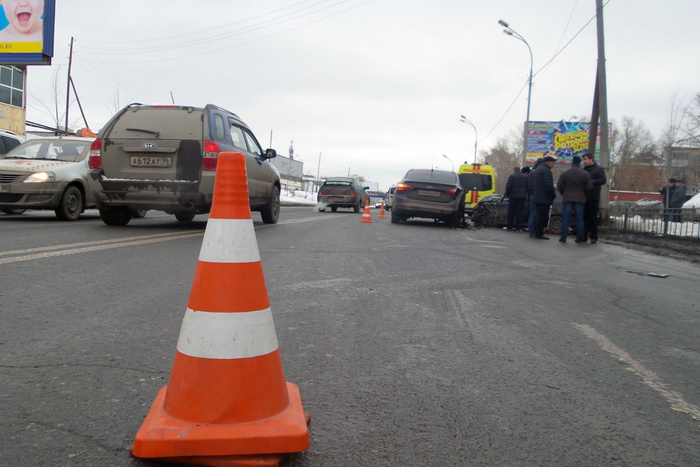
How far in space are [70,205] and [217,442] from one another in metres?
9.45

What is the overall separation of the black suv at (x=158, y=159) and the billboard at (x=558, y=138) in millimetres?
35351

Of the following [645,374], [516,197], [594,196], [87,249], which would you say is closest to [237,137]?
[87,249]

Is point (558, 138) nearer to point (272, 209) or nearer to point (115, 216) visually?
point (272, 209)

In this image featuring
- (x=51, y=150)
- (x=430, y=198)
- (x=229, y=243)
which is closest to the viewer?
(x=229, y=243)

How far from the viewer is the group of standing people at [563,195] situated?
1084 cm

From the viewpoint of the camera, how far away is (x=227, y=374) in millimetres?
1819

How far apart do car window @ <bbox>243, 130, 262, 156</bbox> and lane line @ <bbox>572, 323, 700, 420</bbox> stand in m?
7.23

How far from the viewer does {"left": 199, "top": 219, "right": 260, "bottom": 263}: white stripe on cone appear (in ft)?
6.55

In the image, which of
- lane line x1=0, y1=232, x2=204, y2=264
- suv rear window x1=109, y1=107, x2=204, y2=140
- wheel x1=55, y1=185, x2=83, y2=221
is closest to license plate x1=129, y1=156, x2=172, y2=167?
suv rear window x1=109, y1=107, x2=204, y2=140

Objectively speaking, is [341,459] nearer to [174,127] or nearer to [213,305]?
[213,305]

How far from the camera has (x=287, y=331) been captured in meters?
3.23

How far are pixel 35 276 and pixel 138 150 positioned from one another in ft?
13.0

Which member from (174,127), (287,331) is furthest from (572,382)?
(174,127)

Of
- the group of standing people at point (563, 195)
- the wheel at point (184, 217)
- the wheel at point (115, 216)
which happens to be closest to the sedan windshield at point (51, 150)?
the wheel at point (115, 216)
